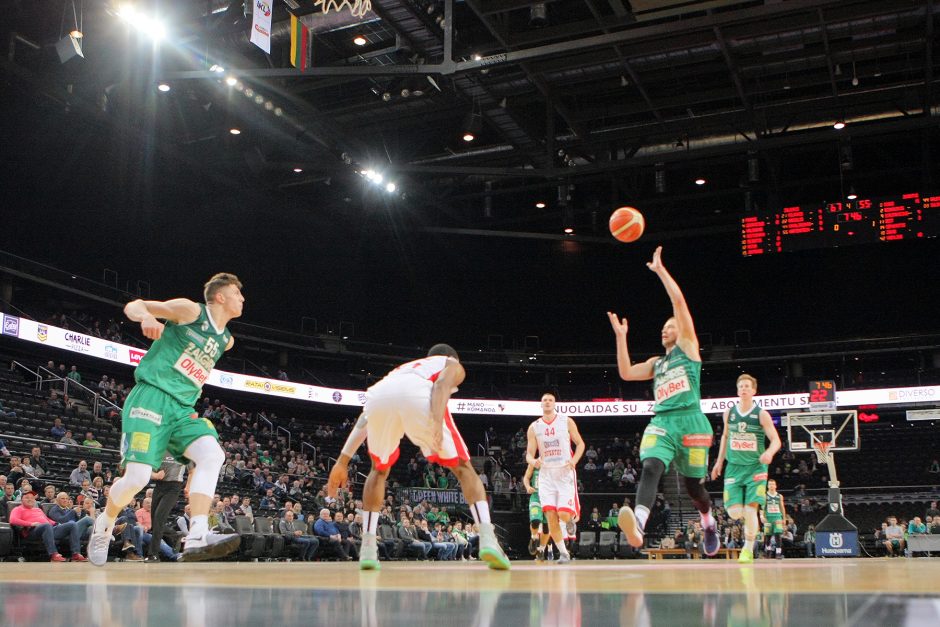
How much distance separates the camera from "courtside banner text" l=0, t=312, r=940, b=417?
24234 millimetres

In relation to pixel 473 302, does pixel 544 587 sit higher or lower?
lower

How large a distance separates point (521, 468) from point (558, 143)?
1537 cm

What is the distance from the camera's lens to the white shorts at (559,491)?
11.3 metres

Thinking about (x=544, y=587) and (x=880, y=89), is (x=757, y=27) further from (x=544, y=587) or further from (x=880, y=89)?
(x=544, y=587)

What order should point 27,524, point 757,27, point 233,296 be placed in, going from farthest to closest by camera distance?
point 757,27, point 27,524, point 233,296

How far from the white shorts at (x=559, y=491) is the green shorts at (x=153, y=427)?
596 cm

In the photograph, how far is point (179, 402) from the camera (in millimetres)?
6266

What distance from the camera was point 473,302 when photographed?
35719mm

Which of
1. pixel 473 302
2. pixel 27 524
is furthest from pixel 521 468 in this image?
pixel 27 524

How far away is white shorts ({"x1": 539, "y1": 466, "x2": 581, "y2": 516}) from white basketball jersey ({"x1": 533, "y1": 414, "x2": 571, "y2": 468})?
10 cm

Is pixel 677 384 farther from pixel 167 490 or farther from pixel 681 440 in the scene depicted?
pixel 167 490

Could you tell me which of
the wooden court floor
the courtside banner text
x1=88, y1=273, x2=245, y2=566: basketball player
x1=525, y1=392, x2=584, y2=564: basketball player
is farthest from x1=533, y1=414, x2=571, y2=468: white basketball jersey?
the courtside banner text

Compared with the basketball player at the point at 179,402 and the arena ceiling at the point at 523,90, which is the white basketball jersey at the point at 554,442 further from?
the arena ceiling at the point at 523,90

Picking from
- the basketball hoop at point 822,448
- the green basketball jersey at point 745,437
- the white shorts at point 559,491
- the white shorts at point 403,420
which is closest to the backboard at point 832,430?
the basketball hoop at point 822,448
